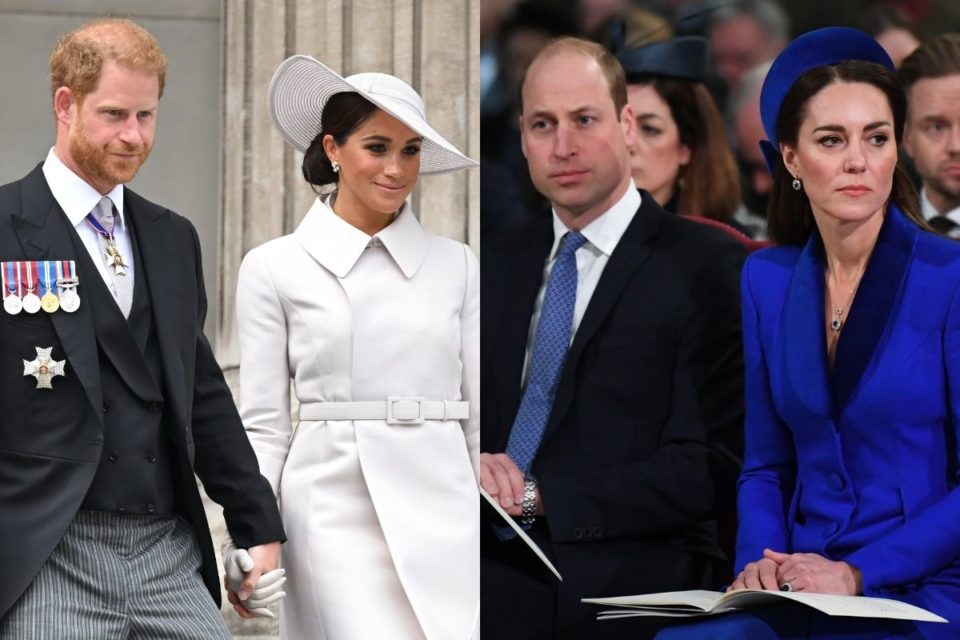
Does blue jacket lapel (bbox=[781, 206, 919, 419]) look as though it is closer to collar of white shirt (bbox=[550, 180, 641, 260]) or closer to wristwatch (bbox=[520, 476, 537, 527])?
collar of white shirt (bbox=[550, 180, 641, 260])

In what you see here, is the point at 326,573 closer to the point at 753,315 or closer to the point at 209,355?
the point at 209,355

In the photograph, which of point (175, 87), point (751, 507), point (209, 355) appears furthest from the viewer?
point (175, 87)

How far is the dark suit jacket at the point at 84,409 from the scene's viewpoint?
3139 millimetres

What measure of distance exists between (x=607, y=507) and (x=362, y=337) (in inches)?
27.0

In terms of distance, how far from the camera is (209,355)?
3.53m

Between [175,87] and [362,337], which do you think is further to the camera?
[175,87]

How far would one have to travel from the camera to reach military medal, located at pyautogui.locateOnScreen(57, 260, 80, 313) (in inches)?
126

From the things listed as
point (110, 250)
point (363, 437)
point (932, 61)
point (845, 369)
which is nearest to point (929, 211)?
point (932, 61)

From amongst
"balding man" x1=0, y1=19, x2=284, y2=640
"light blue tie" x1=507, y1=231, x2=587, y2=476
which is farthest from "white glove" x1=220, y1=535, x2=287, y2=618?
"light blue tie" x1=507, y1=231, x2=587, y2=476

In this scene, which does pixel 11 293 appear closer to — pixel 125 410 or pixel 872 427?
pixel 125 410

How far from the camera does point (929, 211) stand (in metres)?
3.89

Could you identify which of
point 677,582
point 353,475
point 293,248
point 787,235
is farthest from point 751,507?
point 293,248

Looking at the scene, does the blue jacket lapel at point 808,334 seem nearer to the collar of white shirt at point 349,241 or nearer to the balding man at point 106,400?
the collar of white shirt at point 349,241

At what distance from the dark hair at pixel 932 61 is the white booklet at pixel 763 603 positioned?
1.19 meters
